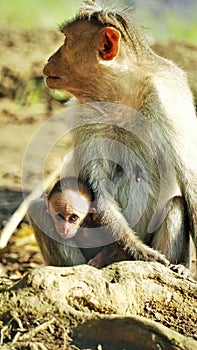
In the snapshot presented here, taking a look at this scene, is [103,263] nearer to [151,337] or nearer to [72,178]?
[72,178]

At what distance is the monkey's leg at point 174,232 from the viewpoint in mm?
6430

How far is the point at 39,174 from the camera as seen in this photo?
11.0 metres

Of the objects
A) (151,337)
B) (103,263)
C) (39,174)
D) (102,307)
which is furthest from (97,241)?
(39,174)

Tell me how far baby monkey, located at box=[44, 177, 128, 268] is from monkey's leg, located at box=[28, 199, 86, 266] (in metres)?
0.07

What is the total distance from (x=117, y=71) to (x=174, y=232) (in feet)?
4.81

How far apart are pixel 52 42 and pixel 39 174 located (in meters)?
4.66

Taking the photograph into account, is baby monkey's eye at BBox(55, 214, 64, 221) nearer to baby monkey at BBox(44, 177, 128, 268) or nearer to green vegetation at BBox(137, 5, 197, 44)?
baby monkey at BBox(44, 177, 128, 268)

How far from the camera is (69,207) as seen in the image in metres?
6.81

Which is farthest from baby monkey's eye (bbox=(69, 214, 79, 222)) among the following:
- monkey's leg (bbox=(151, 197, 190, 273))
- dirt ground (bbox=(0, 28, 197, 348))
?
dirt ground (bbox=(0, 28, 197, 348))

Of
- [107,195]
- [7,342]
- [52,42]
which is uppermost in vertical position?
[52,42]

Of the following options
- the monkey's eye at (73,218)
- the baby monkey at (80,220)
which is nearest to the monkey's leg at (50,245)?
the baby monkey at (80,220)

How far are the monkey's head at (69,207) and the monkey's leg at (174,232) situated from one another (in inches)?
28.4

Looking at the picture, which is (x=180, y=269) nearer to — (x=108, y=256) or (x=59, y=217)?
(x=108, y=256)

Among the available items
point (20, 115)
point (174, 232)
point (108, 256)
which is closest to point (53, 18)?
point (20, 115)
